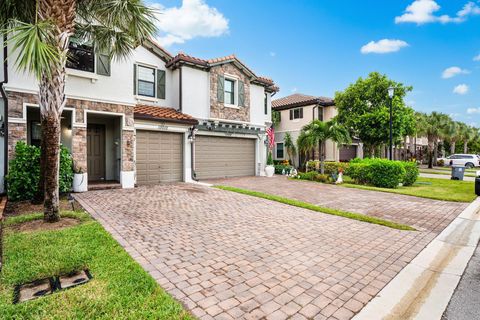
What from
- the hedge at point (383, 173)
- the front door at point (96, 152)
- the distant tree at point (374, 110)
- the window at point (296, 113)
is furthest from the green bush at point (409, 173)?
the front door at point (96, 152)

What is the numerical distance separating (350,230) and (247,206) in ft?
10.8

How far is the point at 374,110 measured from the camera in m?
20.3

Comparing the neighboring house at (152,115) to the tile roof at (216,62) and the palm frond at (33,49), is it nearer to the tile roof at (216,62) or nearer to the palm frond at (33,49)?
the tile roof at (216,62)

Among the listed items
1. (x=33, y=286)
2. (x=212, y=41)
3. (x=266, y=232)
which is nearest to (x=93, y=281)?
(x=33, y=286)

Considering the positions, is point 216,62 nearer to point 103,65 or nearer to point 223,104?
point 223,104

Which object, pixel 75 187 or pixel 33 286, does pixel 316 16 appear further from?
pixel 33 286

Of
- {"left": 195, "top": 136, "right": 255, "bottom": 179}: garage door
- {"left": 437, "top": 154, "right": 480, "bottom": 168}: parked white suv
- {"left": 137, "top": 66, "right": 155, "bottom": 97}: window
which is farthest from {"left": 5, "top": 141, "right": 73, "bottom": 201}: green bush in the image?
{"left": 437, "top": 154, "right": 480, "bottom": 168}: parked white suv

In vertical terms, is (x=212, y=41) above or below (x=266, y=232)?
above

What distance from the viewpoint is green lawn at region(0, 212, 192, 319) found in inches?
107

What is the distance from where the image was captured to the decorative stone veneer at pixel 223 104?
15.4 m

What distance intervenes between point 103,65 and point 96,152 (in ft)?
14.1

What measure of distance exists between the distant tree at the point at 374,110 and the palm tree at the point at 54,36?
58.3 feet

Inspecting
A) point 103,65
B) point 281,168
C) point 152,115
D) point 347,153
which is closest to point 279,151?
point 281,168

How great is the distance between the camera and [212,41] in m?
21.8
